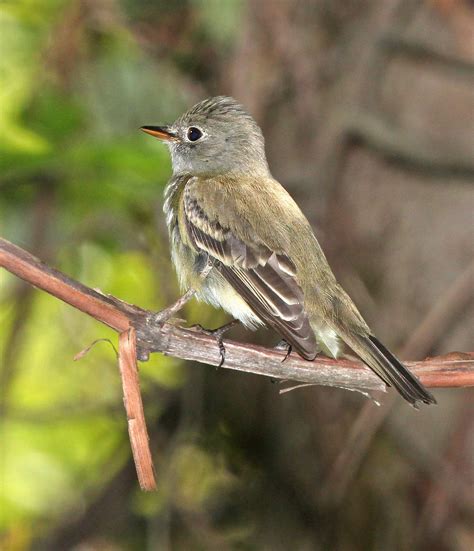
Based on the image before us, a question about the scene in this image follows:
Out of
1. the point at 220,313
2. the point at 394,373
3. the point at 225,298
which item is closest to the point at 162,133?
the point at 225,298

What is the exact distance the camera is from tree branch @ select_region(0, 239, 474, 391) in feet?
8.07

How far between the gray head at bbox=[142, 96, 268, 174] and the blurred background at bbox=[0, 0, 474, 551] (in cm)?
17

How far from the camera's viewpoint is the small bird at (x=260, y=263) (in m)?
3.54

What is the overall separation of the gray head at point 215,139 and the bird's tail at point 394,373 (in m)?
1.47

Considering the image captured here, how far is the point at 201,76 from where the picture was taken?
21.1 ft

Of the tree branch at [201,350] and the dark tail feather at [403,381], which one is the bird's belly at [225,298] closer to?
the tree branch at [201,350]

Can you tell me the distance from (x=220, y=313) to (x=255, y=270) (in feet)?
6.68

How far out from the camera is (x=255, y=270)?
3697mm

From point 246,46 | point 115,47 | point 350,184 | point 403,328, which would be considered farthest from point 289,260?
point 115,47

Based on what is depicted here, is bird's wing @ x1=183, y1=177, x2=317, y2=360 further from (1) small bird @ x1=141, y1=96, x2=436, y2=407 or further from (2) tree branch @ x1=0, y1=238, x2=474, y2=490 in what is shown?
(2) tree branch @ x1=0, y1=238, x2=474, y2=490

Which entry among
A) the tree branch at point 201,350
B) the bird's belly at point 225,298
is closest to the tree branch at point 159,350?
the tree branch at point 201,350

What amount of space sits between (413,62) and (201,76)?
4.67 feet

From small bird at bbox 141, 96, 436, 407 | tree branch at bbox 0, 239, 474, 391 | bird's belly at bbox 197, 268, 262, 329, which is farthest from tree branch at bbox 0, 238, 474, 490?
bird's belly at bbox 197, 268, 262, 329

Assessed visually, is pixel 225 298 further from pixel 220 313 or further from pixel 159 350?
pixel 220 313
